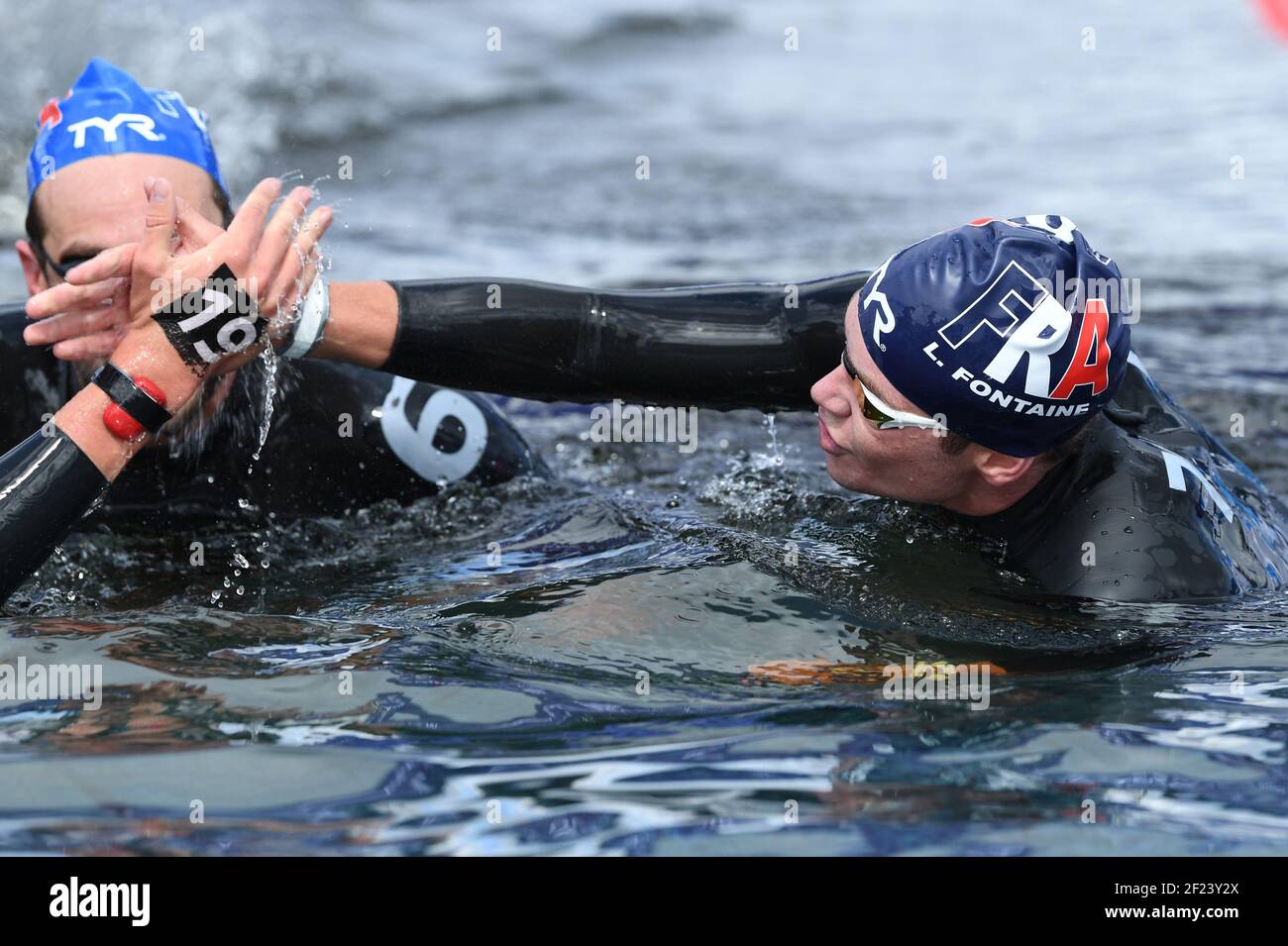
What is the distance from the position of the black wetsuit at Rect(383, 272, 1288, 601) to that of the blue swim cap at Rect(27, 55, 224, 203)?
0.88m

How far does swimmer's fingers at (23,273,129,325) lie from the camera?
12.8ft

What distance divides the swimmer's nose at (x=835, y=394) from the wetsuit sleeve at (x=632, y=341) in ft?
1.10

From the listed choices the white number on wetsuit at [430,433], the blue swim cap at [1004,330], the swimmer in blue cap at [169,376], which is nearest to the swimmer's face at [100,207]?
the swimmer in blue cap at [169,376]

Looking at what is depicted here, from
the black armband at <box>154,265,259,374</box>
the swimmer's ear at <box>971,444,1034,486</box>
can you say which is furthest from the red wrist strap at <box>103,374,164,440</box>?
the swimmer's ear at <box>971,444,1034,486</box>

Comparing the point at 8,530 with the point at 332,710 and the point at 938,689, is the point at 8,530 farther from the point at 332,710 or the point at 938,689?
the point at 938,689

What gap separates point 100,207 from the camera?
A: 14.7 ft

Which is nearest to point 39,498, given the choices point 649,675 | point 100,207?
point 100,207

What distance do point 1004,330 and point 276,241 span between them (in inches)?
72.4

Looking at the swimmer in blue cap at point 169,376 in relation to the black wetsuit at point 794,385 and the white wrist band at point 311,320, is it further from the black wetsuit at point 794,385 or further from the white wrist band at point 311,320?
the black wetsuit at point 794,385

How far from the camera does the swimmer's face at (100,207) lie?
444 centimetres

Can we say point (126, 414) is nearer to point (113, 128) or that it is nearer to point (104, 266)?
point (104, 266)

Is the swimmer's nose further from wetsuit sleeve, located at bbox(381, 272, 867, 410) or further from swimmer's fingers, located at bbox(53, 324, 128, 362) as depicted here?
swimmer's fingers, located at bbox(53, 324, 128, 362)
